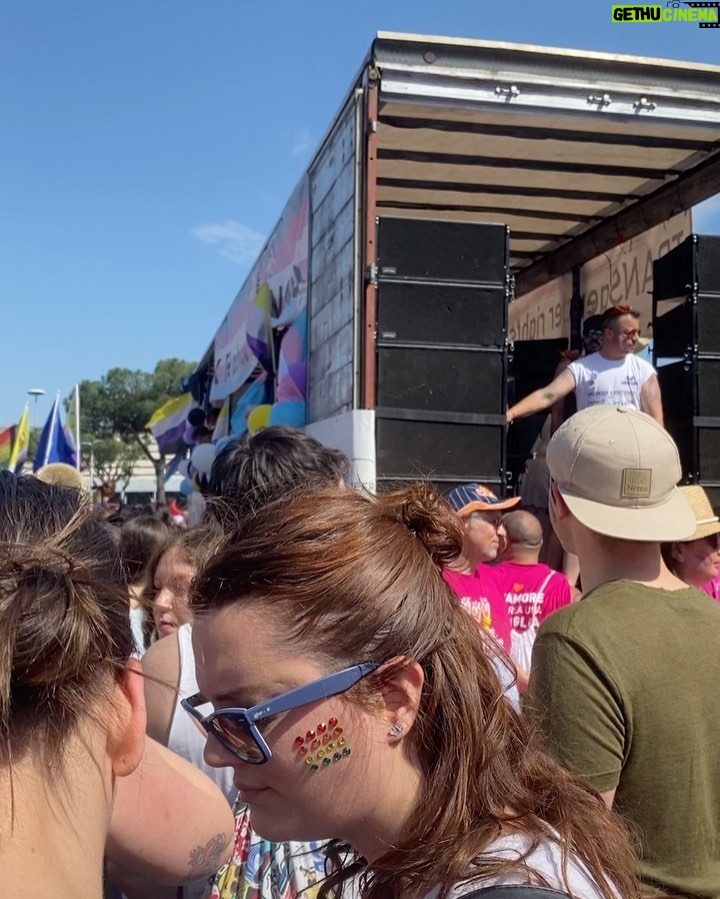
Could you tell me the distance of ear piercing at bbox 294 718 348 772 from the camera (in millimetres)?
1234

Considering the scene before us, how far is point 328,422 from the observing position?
549 cm

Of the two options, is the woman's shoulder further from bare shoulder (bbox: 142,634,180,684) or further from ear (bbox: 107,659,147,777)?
bare shoulder (bbox: 142,634,180,684)

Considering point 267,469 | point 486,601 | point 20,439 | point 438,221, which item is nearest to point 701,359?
point 438,221

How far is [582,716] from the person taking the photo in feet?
5.78

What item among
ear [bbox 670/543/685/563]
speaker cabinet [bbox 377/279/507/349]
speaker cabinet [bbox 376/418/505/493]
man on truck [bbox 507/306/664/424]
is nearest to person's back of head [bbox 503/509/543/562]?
ear [bbox 670/543/685/563]

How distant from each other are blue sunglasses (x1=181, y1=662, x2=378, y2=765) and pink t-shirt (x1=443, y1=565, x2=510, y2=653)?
82.3 inches

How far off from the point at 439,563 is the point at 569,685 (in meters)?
0.55

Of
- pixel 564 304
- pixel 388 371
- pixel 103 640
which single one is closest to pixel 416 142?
pixel 388 371

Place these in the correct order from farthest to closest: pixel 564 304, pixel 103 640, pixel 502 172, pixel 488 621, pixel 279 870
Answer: pixel 564 304, pixel 502 172, pixel 488 621, pixel 279 870, pixel 103 640

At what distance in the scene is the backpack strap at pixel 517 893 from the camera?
1.02 metres

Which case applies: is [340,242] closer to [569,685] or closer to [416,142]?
[416,142]

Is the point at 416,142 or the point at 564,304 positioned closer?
the point at 416,142

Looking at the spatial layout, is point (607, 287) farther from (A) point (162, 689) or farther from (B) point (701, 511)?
(A) point (162, 689)

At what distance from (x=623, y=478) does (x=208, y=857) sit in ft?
3.97
